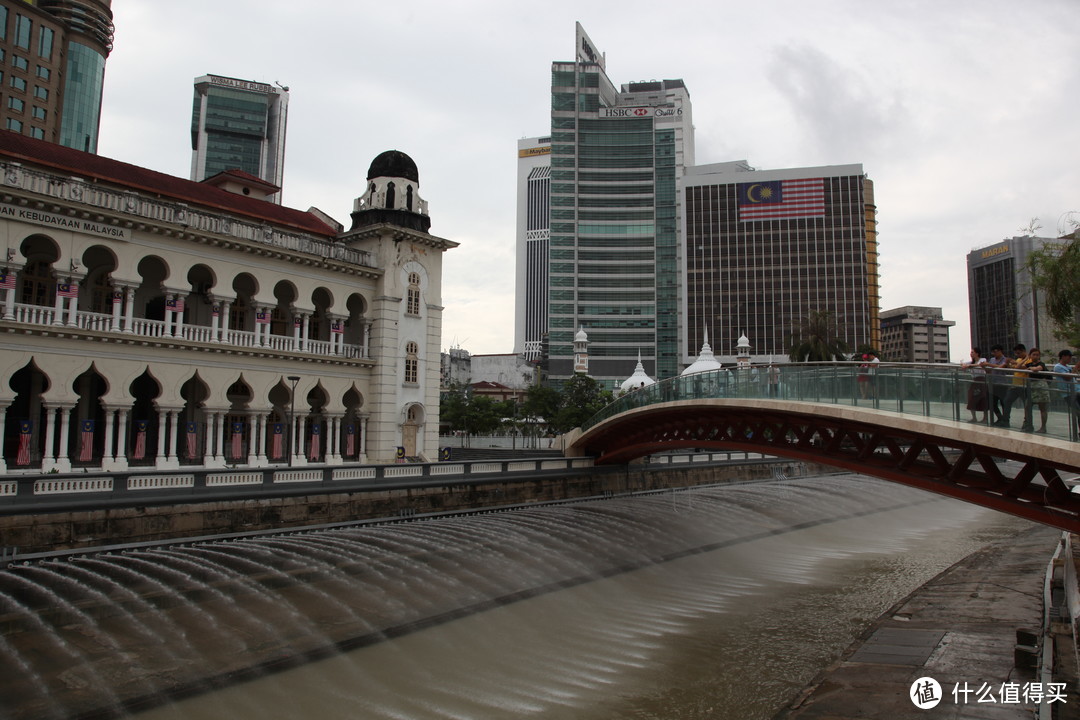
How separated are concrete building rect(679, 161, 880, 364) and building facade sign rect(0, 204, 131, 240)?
104915mm

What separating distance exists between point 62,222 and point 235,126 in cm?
16771

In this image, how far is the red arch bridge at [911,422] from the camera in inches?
508

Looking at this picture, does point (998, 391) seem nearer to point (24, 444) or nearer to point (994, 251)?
point (24, 444)

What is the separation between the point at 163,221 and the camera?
31.5 metres

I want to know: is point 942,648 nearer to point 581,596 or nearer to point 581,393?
point 581,596

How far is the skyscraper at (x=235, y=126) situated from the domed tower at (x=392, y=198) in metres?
144

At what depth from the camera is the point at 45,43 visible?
260 ft

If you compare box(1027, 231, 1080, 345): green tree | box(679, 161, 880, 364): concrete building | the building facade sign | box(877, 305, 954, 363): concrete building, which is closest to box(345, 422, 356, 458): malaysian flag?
the building facade sign

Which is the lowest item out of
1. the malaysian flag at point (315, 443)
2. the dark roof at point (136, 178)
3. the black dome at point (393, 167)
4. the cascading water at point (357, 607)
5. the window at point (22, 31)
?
the cascading water at point (357, 607)

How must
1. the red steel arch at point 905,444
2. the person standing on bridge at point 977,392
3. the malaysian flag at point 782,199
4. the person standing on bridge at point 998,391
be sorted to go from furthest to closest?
the malaysian flag at point 782,199
the person standing on bridge at point 977,392
the red steel arch at point 905,444
the person standing on bridge at point 998,391

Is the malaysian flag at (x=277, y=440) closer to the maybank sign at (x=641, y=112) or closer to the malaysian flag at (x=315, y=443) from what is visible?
the malaysian flag at (x=315, y=443)

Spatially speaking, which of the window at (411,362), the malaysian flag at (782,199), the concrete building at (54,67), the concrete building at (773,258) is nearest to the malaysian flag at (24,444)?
the window at (411,362)

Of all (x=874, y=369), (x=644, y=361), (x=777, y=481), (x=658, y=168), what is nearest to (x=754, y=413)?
(x=874, y=369)

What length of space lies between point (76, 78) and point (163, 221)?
8220 cm
